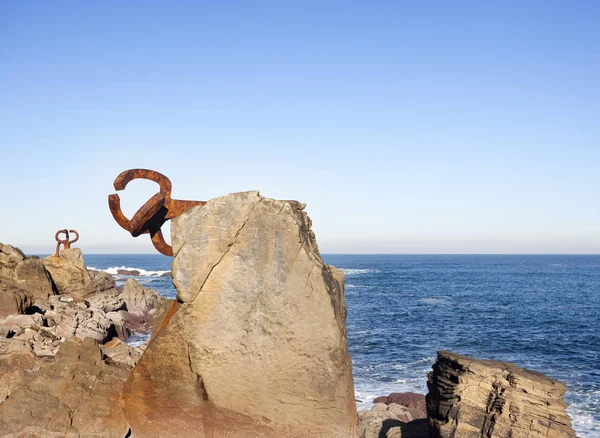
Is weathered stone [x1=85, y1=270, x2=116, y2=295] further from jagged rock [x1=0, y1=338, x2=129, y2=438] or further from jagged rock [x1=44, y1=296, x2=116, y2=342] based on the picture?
jagged rock [x1=0, y1=338, x2=129, y2=438]

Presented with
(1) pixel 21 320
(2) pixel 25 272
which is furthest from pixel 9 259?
(1) pixel 21 320

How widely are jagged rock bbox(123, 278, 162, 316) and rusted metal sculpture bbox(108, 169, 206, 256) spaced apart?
2651cm

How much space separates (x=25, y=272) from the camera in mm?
27094

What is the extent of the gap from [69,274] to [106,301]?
8.73ft

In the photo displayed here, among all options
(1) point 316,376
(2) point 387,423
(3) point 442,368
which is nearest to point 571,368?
(2) point 387,423

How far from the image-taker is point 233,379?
714 cm

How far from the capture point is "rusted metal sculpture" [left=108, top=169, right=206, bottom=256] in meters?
7.76

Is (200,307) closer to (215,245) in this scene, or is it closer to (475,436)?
(215,245)

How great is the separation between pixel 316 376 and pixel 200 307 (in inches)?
67.9

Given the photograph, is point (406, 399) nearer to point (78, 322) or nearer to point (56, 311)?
point (78, 322)

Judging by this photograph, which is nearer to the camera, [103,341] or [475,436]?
[475,436]

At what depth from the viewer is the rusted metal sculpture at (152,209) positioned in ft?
25.5

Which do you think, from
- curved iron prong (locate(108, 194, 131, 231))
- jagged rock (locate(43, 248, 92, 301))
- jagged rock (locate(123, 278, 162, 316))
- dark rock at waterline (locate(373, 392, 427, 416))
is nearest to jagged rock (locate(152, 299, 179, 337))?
curved iron prong (locate(108, 194, 131, 231))

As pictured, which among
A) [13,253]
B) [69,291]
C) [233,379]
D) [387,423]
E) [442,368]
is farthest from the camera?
[69,291]
